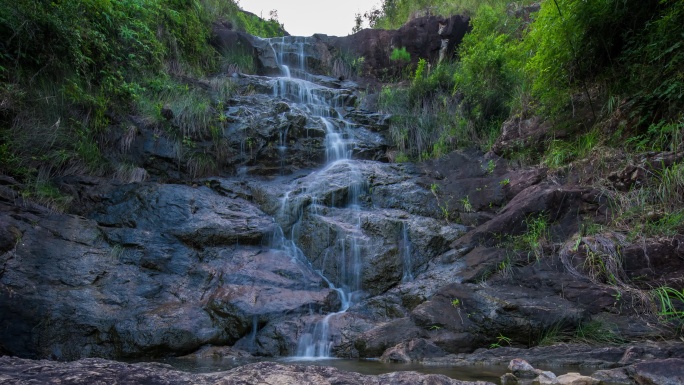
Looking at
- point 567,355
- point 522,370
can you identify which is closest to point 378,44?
point 567,355

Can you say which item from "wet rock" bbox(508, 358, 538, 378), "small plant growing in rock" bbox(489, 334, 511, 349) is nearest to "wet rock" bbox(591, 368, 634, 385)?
"wet rock" bbox(508, 358, 538, 378)

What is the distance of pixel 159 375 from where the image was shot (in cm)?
179

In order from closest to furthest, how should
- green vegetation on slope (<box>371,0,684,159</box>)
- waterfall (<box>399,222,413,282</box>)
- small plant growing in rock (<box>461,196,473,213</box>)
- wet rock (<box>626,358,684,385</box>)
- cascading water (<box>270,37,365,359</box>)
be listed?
wet rock (<box>626,358,684,385</box>), cascading water (<box>270,37,365,359</box>), green vegetation on slope (<box>371,0,684,159</box>), waterfall (<box>399,222,413,282</box>), small plant growing in rock (<box>461,196,473,213</box>)

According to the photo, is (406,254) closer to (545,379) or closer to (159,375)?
(545,379)

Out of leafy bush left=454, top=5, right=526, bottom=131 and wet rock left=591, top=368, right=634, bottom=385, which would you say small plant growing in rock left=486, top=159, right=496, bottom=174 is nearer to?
leafy bush left=454, top=5, right=526, bottom=131

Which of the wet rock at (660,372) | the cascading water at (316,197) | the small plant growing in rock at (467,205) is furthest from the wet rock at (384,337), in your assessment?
the small plant growing in rock at (467,205)

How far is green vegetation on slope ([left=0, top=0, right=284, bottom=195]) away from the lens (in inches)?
246

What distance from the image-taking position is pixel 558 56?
6645mm

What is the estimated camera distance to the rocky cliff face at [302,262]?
4.72 m

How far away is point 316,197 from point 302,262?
140 centimetres

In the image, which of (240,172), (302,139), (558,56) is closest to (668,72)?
(558,56)

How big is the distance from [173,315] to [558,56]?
21.8 ft

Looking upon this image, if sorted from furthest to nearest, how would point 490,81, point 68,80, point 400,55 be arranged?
1. point 400,55
2. point 490,81
3. point 68,80

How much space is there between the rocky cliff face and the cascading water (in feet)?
0.10
